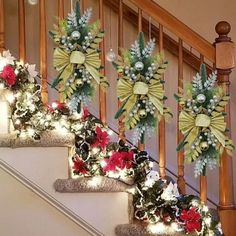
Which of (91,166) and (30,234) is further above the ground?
(91,166)

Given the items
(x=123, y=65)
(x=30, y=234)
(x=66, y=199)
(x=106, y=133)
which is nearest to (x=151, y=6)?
(x=123, y=65)

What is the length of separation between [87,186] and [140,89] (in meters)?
0.56

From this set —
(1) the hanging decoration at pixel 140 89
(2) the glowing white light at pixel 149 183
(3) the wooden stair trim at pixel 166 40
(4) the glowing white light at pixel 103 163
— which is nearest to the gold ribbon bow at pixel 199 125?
(1) the hanging decoration at pixel 140 89

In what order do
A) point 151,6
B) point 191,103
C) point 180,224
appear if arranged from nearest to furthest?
1. point 191,103
2. point 180,224
3. point 151,6

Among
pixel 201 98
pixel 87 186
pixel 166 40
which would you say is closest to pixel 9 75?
pixel 87 186

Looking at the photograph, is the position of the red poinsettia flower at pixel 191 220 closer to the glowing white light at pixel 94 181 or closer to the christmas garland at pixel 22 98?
the glowing white light at pixel 94 181

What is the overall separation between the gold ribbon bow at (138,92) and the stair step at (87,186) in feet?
1.40

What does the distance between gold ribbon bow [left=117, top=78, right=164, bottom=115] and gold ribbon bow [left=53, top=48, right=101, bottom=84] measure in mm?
131

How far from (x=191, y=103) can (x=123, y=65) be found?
A: 0.34 m

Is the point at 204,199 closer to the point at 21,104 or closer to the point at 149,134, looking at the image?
the point at 149,134

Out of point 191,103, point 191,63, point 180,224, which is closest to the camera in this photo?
point 191,103

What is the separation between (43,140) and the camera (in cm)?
257

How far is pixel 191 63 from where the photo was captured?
3514mm

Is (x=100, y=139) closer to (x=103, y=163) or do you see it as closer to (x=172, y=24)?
(x=103, y=163)
